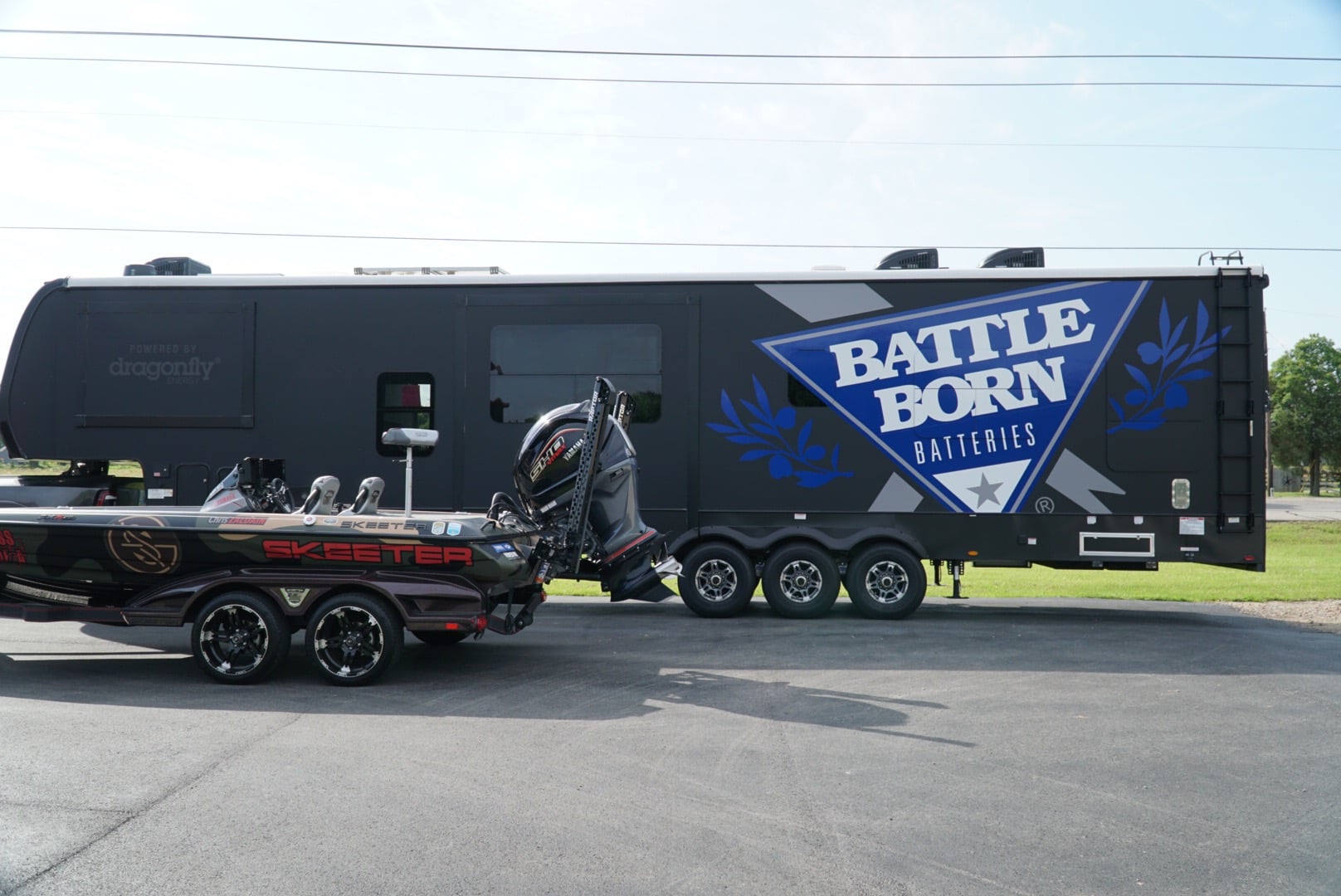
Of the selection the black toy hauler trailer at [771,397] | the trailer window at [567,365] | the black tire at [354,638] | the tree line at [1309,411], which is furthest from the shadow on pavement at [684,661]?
the tree line at [1309,411]

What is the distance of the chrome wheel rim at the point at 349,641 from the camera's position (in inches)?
296

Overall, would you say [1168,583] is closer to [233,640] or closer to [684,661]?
[684,661]

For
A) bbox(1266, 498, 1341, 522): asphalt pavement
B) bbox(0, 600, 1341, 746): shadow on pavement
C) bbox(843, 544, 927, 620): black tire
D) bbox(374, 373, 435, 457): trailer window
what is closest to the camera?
bbox(0, 600, 1341, 746): shadow on pavement

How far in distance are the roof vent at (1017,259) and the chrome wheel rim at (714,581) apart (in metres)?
4.47

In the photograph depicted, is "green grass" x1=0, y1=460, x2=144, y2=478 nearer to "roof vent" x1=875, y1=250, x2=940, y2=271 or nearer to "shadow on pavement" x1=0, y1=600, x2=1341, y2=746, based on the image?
"shadow on pavement" x1=0, y1=600, x2=1341, y2=746

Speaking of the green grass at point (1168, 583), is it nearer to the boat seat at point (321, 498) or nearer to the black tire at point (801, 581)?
the black tire at point (801, 581)

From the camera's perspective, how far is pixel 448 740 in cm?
591

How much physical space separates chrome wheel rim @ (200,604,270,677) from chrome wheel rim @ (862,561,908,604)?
6.18 m

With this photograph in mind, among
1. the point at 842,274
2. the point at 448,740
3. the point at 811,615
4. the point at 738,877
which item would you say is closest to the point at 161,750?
the point at 448,740

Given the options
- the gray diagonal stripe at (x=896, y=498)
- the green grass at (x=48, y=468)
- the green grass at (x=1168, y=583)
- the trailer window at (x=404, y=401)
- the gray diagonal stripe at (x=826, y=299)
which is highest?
the gray diagonal stripe at (x=826, y=299)

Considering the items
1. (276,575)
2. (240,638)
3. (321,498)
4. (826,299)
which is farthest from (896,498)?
(240,638)

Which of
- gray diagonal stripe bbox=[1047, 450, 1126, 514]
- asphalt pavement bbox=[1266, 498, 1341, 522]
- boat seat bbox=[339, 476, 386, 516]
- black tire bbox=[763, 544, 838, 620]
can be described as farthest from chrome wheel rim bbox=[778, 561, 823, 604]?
asphalt pavement bbox=[1266, 498, 1341, 522]

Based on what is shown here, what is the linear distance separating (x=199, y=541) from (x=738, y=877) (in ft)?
18.0

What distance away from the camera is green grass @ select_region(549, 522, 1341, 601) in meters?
13.5
